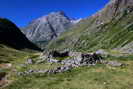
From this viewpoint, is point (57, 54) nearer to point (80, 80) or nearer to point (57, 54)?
point (57, 54)

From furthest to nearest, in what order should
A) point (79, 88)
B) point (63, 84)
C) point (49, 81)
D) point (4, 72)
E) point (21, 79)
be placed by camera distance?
1. point (4, 72)
2. point (21, 79)
3. point (49, 81)
4. point (63, 84)
5. point (79, 88)

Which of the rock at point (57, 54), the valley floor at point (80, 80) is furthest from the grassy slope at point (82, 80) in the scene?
the rock at point (57, 54)

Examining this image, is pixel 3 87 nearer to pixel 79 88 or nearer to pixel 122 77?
pixel 79 88

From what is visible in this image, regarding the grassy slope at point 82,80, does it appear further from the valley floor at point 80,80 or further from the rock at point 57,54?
the rock at point 57,54

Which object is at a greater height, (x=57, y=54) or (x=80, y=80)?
(x=57, y=54)

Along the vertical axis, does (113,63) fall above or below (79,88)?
above

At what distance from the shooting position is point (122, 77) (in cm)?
4656

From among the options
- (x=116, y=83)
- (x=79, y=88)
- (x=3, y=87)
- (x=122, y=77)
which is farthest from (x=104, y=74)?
(x=3, y=87)

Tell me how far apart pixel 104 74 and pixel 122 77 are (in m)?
5.03

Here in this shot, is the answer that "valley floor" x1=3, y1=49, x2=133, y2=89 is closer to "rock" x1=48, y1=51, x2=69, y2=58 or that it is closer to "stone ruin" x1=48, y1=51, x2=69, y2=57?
"rock" x1=48, y1=51, x2=69, y2=58

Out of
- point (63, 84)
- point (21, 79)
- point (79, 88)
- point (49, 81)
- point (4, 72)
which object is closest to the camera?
point (79, 88)

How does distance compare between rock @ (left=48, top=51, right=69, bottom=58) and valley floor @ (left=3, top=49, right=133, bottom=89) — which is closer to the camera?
valley floor @ (left=3, top=49, right=133, bottom=89)

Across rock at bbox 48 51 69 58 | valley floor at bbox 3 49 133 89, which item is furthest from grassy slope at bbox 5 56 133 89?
rock at bbox 48 51 69 58

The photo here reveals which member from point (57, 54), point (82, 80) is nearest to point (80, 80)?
point (82, 80)
